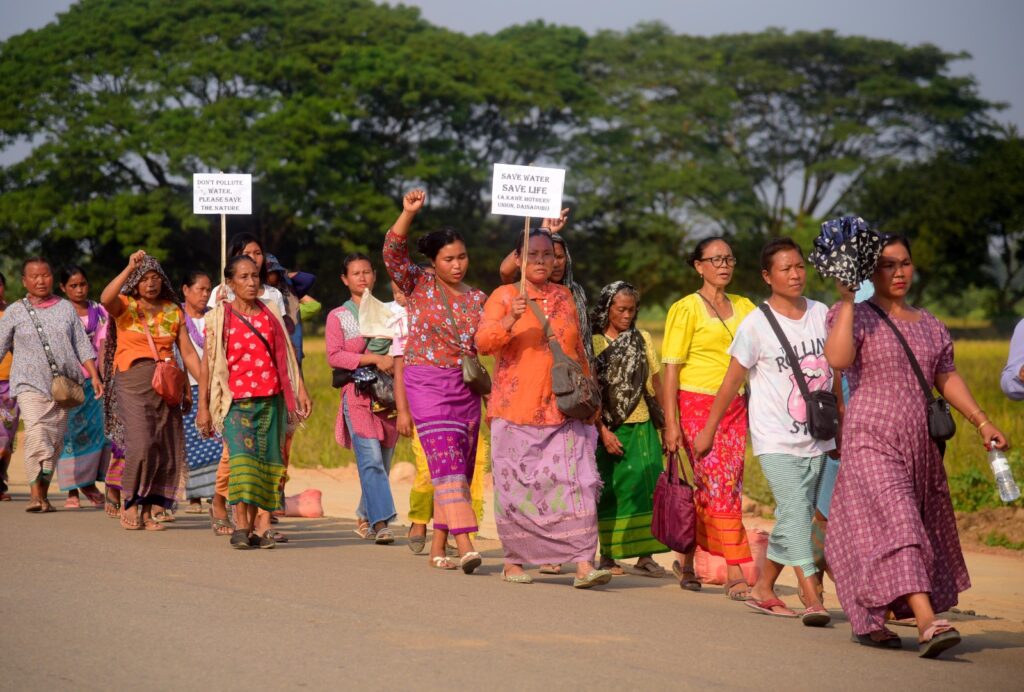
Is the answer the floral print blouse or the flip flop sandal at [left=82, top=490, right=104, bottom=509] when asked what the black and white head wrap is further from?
the flip flop sandal at [left=82, top=490, right=104, bottom=509]

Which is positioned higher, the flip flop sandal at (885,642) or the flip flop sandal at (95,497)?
the flip flop sandal at (885,642)

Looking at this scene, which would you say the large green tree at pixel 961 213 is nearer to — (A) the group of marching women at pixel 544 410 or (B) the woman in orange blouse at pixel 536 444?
(A) the group of marching women at pixel 544 410

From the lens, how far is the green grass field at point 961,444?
492 inches

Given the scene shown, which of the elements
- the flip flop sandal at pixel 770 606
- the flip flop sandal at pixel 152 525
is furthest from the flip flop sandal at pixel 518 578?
the flip flop sandal at pixel 152 525

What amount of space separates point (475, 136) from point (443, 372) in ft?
137

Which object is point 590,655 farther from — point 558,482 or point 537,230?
point 537,230

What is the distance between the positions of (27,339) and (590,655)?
7237 mm

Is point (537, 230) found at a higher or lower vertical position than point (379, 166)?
lower

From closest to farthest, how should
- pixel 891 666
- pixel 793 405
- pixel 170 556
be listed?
pixel 891 666
pixel 793 405
pixel 170 556

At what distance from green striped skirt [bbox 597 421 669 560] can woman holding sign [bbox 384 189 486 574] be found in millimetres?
782

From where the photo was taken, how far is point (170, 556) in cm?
878

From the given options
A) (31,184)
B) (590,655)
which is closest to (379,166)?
(31,184)

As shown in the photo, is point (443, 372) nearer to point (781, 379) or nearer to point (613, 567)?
point (613, 567)

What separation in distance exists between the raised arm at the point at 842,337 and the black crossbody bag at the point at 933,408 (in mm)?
210
